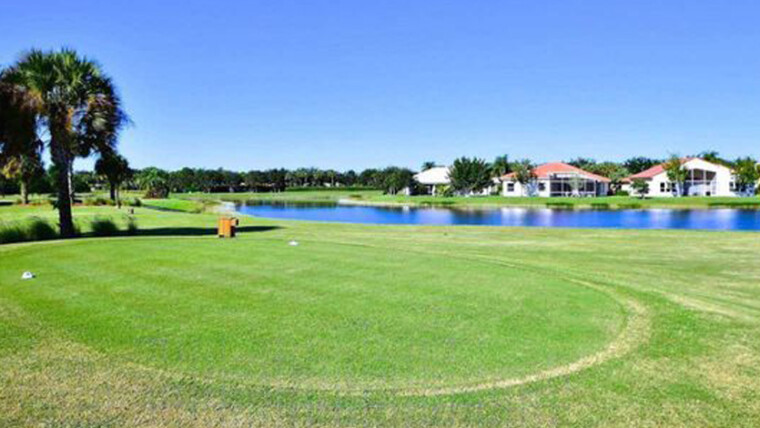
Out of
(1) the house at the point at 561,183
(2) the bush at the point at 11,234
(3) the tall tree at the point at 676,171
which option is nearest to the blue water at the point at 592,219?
(3) the tall tree at the point at 676,171

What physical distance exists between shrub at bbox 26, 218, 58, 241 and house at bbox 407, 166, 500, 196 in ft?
337

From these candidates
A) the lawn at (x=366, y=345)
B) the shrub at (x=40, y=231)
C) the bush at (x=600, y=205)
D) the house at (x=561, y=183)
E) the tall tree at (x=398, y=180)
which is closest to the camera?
the lawn at (x=366, y=345)

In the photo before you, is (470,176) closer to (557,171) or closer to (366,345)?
(557,171)

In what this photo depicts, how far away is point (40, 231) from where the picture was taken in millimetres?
20141

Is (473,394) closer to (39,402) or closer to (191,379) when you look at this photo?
(191,379)

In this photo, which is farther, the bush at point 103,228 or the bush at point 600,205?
the bush at point 600,205

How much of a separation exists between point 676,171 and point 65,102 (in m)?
95.3

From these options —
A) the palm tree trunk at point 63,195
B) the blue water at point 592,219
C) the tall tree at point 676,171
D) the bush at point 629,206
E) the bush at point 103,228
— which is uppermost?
the tall tree at point 676,171

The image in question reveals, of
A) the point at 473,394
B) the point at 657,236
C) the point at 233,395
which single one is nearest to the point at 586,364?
the point at 473,394

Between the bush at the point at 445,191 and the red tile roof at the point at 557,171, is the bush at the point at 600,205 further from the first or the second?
the bush at the point at 445,191

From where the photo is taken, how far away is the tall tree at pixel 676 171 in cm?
9400

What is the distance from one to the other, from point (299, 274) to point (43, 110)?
1536 cm

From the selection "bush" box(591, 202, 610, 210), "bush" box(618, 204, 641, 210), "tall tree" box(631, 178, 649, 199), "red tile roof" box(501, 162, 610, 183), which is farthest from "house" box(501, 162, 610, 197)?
"bush" box(618, 204, 641, 210)

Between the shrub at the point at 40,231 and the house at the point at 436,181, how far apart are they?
102852 millimetres
